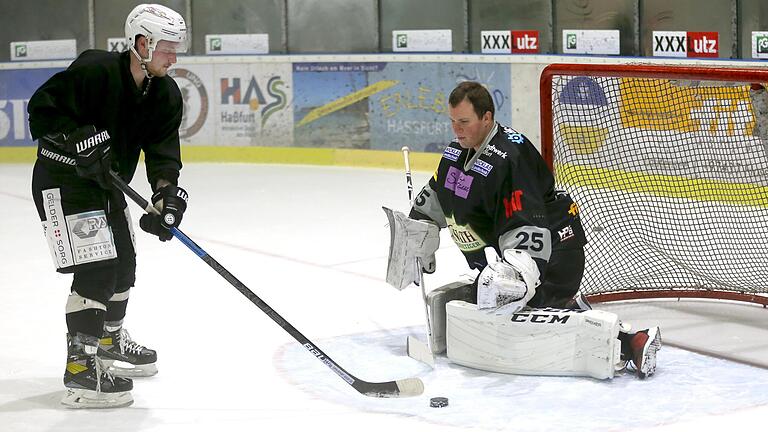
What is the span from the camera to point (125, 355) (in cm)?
426

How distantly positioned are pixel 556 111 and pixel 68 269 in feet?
7.51

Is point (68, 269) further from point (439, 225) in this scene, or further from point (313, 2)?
point (313, 2)

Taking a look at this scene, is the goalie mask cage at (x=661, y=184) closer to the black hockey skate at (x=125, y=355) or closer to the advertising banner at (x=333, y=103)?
the black hockey skate at (x=125, y=355)

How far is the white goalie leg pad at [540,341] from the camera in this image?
3.93 metres

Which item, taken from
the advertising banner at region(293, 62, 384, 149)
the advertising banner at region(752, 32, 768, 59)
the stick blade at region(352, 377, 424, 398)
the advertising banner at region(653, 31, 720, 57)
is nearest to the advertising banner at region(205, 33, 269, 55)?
the advertising banner at region(293, 62, 384, 149)

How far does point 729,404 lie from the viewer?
3.69 m

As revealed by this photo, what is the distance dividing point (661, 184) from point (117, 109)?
266 centimetres

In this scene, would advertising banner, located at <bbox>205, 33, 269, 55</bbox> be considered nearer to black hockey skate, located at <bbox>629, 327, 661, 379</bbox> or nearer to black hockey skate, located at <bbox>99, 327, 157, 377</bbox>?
black hockey skate, located at <bbox>99, 327, 157, 377</bbox>

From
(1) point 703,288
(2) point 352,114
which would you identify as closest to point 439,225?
(1) point 703,288

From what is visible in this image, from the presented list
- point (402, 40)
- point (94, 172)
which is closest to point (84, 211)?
point (94, 172)

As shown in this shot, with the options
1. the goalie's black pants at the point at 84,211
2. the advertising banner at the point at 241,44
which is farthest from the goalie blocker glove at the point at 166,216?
the advertising banner at the point at 241,44

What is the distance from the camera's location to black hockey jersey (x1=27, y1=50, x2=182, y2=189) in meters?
3.69

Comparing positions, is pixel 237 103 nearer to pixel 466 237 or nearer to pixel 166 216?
pixel 466 237

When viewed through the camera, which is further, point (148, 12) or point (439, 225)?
point (439, 225)
